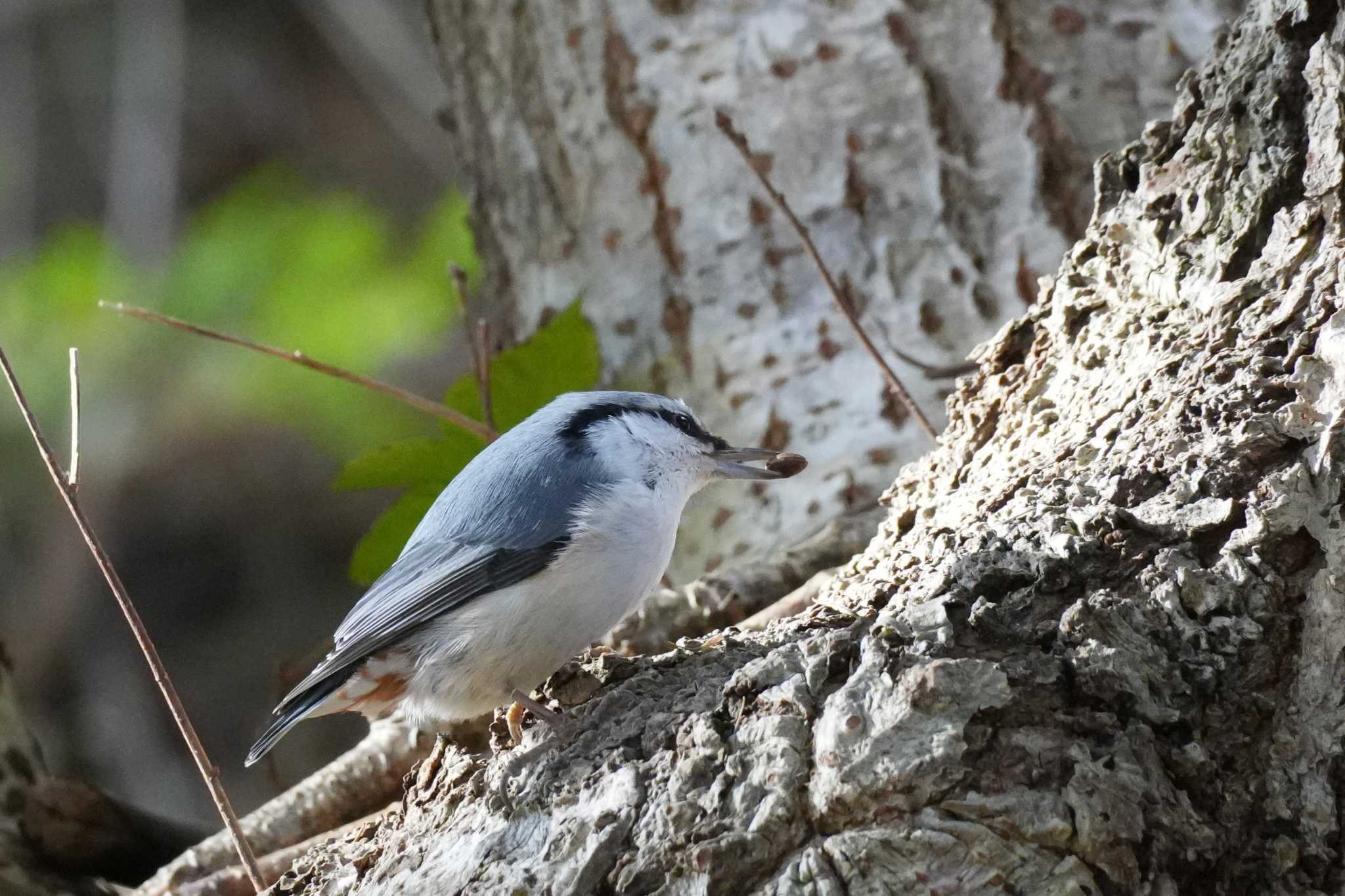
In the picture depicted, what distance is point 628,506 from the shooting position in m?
1.76

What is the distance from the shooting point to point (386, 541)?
7.02 ft

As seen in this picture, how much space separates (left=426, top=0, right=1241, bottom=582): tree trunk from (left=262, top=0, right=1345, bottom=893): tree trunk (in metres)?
0.84

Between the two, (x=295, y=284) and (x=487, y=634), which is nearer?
(x=487, y=634)

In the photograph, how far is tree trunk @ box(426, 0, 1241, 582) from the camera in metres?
2.33

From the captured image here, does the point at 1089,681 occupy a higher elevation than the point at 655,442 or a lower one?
lower

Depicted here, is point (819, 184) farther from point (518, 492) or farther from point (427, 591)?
point (427, 591)

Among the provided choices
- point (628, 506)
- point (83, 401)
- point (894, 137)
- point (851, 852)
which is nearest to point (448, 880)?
point (851, 852)

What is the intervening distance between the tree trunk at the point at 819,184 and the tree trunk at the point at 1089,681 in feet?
2.76

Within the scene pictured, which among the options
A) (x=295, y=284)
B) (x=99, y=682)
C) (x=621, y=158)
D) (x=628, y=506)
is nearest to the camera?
(x=628, y=506)

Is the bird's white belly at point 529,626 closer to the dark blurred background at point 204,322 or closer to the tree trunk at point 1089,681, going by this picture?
the tree trunk at point 1089,681

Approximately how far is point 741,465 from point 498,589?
0.55 meters

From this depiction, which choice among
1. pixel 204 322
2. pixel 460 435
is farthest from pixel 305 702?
pixel 204 322

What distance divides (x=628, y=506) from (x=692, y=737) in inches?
23.9

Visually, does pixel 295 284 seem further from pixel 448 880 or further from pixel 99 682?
pixel 448 880
